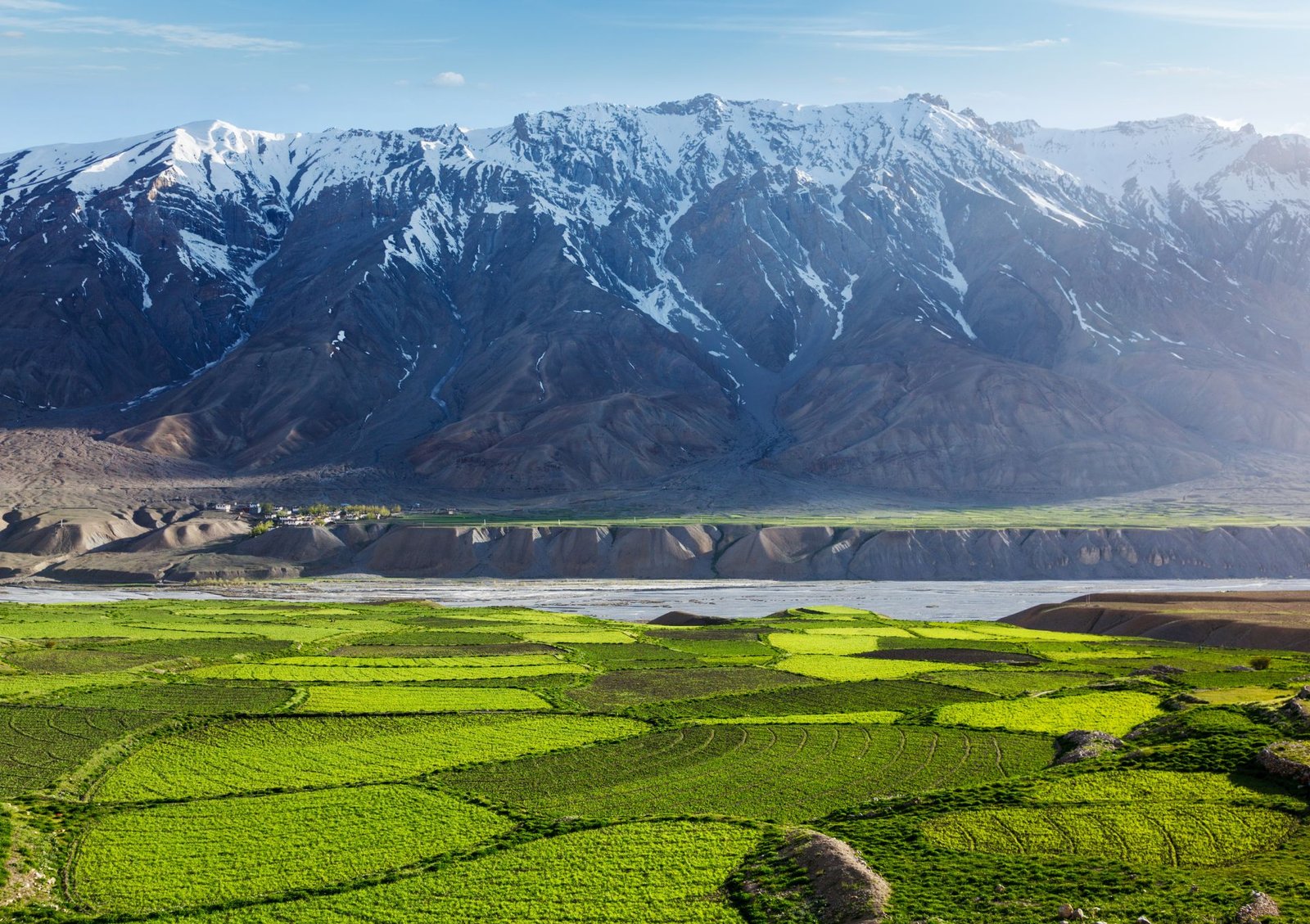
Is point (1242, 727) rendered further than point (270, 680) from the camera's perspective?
No

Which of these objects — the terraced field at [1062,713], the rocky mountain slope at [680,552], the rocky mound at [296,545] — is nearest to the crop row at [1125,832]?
the terraced field at [1062,713]

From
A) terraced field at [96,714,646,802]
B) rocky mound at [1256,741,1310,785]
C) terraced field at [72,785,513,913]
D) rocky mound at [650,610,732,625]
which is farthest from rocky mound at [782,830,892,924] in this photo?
rocky mound at [650,610,732,625]

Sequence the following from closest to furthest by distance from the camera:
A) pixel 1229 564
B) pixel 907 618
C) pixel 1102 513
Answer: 1. pixel 907 618
2. pixel 1229 564
3. pixel 1102 513

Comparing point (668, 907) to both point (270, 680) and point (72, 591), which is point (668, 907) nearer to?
point (270, 680)

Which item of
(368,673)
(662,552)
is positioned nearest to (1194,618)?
Result: (368,673)

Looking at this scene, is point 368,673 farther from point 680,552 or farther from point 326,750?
point 680,552

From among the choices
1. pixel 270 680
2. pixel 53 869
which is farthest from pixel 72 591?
pixel 53 869

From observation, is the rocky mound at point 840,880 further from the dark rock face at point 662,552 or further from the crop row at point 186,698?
the dark rock face at point 662,552
